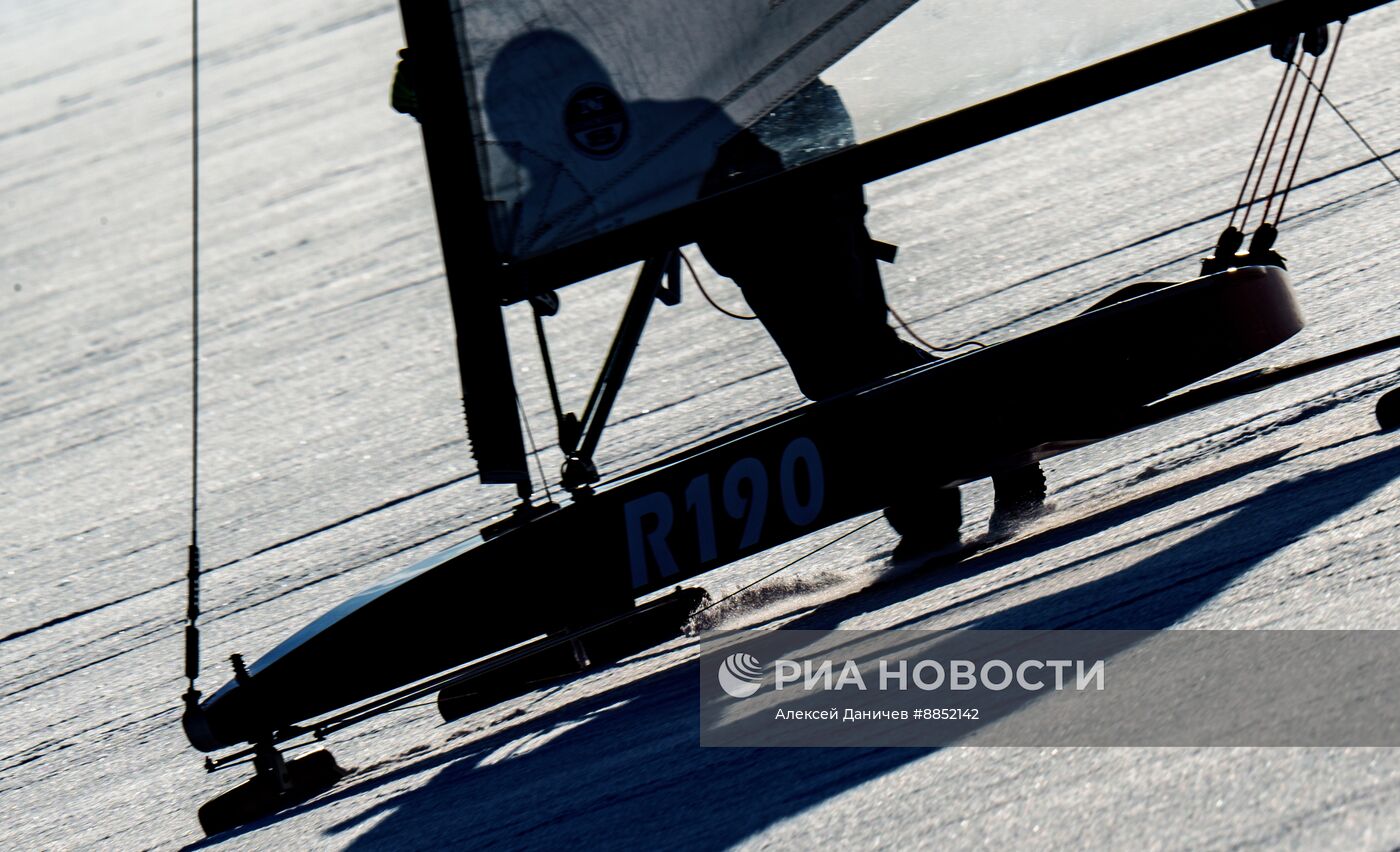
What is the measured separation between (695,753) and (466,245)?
1228 millimetres

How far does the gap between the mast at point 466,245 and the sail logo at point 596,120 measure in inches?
8.8

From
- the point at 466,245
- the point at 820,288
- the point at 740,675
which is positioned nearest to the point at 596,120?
the point at 466,245

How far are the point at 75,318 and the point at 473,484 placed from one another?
17.4 feet

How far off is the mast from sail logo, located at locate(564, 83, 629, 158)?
22 cm

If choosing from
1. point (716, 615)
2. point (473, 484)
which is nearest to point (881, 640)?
point (716, 615)

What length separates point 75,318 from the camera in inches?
406

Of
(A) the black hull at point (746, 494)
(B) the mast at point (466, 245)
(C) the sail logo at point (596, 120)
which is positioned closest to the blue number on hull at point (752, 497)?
(A) the black hull at point (746, 494)

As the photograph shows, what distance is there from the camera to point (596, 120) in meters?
3.82

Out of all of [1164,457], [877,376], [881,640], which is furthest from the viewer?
[1164,457]

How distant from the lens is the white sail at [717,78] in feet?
12.4

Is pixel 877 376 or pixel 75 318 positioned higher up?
pixel 75 318

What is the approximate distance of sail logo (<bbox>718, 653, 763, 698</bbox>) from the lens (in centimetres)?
381

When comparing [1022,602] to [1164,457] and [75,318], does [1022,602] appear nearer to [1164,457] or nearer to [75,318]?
[1164,457]

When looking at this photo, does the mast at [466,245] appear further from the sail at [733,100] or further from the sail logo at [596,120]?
the sail logo at [596,120]
